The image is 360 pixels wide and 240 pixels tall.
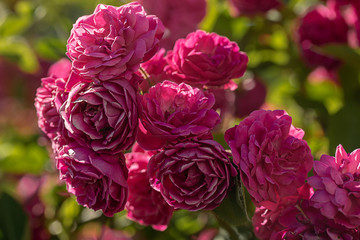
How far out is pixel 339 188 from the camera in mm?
548

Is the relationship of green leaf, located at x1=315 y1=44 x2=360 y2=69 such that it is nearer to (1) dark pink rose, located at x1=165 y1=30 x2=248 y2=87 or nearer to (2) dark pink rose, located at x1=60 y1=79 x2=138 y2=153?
(1) dark pink rose, located at x1=165 y1=30 x2=248 y2=87

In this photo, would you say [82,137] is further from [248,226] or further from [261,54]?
[261,54]

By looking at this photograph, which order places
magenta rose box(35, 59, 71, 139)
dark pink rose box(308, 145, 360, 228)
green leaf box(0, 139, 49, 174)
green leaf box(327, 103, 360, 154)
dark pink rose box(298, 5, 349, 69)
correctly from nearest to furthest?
dark pink rose box(308, 145, 360, 228), magenta rose box(35, 59, 71, 139), green leaf box(327, 103, 360, 154), dark pink rose box(298, 5, 349, 69), green leaf box(0, 139, 49, 174)

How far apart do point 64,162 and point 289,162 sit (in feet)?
0.92

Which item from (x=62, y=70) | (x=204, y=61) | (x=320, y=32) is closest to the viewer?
(x=204, y=61)

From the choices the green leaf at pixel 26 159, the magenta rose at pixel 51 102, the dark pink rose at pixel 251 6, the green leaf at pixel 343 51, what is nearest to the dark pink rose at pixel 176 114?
the magenta rose at pixel 51 102

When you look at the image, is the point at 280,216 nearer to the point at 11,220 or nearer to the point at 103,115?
the point at 103,115

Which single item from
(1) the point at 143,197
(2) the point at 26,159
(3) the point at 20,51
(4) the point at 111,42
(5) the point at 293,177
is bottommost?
(2) the point at 26,159

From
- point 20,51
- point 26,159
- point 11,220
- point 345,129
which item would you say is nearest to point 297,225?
point 345,129

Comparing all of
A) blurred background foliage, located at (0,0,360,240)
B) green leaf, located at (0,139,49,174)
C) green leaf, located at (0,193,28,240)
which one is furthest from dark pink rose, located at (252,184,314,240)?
green leaf, located at (0,139,49,174)

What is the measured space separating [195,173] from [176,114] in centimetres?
7

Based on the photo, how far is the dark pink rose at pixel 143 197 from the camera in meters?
0.68

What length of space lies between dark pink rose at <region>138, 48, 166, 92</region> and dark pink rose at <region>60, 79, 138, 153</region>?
0.08 meters

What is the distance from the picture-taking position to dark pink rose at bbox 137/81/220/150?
57cm
